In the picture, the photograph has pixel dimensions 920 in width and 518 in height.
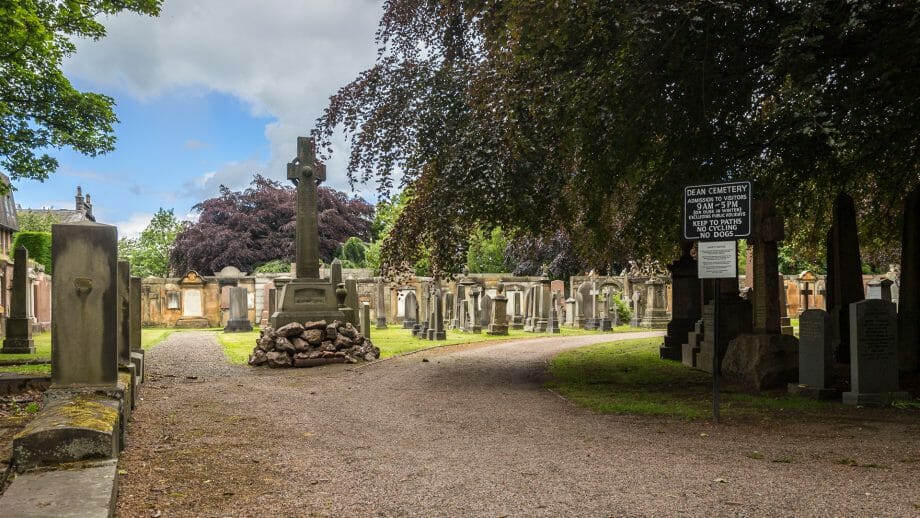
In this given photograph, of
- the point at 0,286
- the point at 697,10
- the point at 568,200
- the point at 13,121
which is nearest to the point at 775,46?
the point at 697,10

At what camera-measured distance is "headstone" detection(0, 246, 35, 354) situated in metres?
15.9

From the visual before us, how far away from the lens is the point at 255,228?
46.7 m

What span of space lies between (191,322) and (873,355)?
28.2 metres

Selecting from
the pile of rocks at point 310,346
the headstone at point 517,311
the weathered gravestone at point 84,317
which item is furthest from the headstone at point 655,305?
the weathered gravestone at point 84,317

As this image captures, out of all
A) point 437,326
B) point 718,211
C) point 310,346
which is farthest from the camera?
point 437,326

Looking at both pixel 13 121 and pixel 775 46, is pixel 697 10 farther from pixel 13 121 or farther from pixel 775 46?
pixel 13 121

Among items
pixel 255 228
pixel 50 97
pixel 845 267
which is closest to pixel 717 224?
pixel 845 267

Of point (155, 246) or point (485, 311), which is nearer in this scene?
point (485, 311)

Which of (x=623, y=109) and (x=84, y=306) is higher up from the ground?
(x=623, y=109)

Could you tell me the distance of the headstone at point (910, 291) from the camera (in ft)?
37.7

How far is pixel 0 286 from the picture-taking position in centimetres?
2198

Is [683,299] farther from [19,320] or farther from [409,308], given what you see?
[409,308]

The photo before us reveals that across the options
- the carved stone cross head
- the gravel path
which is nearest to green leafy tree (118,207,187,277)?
the carved stone cross head

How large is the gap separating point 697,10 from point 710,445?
197 inches
